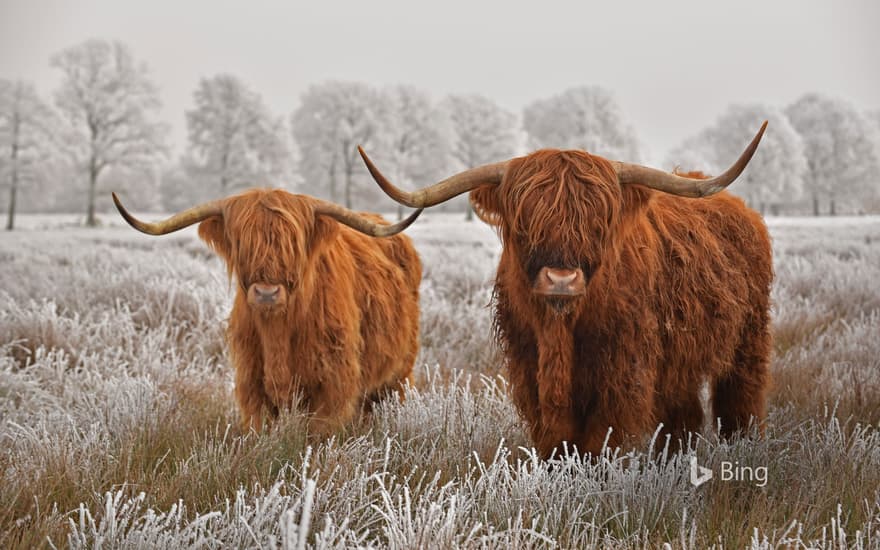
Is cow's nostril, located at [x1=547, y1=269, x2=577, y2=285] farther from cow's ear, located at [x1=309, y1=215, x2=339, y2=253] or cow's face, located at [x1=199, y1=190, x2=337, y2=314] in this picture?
cow's ear, located at [x1=309, y1=215, x2=339, y2=253]

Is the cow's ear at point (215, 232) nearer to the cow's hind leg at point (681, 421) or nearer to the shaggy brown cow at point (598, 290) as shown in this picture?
the shaggy brown cow at point (598, 290)

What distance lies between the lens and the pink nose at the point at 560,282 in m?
2.38

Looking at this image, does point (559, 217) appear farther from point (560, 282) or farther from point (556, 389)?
point (556, 389)

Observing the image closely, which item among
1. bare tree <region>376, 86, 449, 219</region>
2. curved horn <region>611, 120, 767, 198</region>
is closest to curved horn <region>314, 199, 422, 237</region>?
curved horn <region>611, 120, 767, 198</region>

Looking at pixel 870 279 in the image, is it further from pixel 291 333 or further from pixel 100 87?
pixel 100 87

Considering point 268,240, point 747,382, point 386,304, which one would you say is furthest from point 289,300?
point 747,382

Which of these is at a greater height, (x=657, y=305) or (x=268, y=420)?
(x=657, y=305)

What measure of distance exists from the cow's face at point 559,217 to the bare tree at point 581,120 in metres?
26.2

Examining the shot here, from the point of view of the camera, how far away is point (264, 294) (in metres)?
3.27

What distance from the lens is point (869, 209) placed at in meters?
7.07

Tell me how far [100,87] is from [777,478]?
68.6ft

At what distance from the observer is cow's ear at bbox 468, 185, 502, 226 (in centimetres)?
291

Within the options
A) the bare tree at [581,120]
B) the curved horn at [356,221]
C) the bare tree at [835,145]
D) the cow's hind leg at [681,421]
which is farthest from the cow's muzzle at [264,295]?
the bare tree at [581,120]

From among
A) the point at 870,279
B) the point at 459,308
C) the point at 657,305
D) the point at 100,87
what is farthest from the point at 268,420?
the point at 100,87
